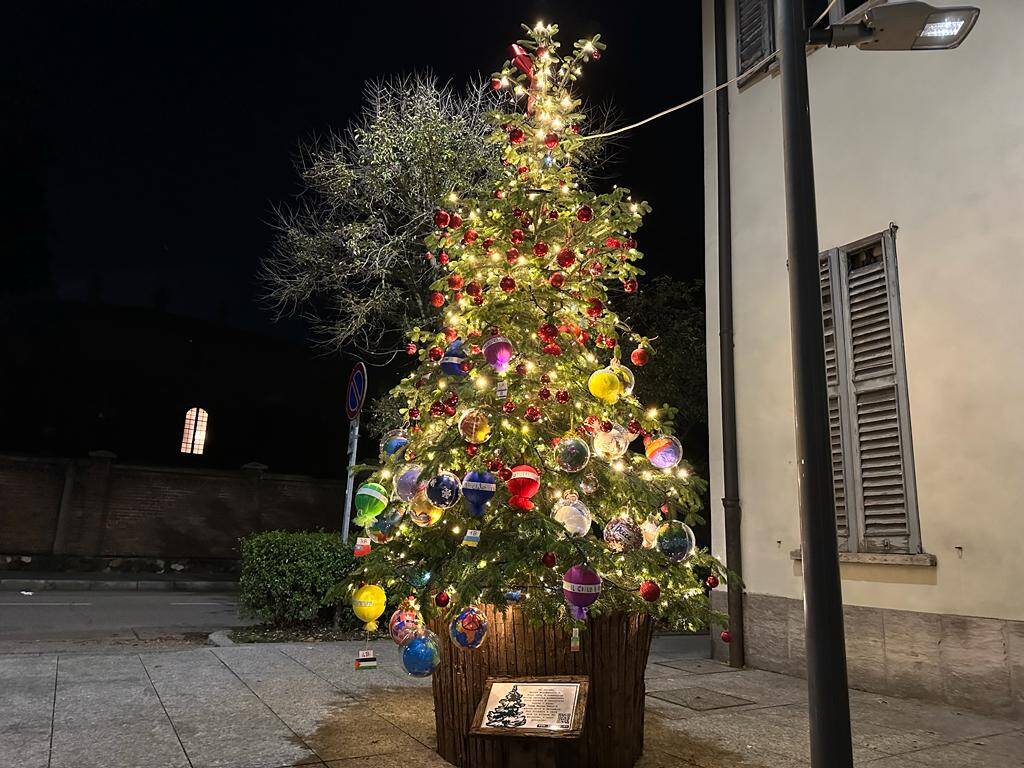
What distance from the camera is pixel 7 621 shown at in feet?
33.8

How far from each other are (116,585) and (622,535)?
1758 cm

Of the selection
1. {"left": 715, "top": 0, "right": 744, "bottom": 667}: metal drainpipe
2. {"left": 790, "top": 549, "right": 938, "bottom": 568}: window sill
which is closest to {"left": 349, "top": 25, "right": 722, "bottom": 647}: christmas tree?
{"left": 790, "top": 549, "right": 938, "bottom": 568}: window sill

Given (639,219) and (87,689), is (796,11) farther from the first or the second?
(87,689)

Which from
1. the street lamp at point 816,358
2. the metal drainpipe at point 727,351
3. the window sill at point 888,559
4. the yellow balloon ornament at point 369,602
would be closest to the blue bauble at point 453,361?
the yellow balloon ornament at point 369,602

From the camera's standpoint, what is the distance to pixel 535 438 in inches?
177

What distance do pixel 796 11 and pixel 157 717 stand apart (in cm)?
588

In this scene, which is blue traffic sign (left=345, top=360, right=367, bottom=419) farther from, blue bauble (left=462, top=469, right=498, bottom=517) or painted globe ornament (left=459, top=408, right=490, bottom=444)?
blue bauble (left=462, top=469, right=498, bottom=517)

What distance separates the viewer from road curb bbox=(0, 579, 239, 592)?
1628 cm

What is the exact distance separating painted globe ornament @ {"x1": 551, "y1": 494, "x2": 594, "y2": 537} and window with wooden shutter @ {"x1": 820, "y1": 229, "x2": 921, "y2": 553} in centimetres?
342

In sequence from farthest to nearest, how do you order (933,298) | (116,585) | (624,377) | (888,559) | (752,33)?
(116,585), (752,33), (933,298), (888,559), (624,377)

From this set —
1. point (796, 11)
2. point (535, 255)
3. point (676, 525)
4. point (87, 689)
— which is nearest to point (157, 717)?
point (87, 689)

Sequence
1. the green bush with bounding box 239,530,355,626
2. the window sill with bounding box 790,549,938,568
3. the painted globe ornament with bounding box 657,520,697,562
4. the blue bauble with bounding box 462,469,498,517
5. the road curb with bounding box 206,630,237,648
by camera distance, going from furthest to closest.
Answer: the green bush with bounding box 239,530,355,626
the road curb with bounding box 206,630,237,648
the window sill with bounding box 790,549,938,568
the painted globe ornament with bounding box 657,520,697,562
the blue bauble with bounding box 462,469,498,517

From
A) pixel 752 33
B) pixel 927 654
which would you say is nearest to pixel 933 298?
pixel 927 654

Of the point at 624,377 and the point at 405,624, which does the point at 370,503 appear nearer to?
the point at 405,624
